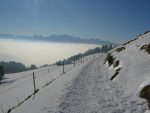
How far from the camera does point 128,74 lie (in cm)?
1930

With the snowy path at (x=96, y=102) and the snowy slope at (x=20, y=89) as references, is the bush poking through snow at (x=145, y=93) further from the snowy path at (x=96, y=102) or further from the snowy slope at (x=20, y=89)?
the snowy slope at (x=20, y=89)

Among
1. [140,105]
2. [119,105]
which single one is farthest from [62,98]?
[140,105]

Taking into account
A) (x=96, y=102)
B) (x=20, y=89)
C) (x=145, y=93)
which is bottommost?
(x=20, y=89)

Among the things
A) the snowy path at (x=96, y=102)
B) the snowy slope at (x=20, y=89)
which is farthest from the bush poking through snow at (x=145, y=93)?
the snowy slope at (x=20, y=89)

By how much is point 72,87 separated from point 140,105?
26.8 ft

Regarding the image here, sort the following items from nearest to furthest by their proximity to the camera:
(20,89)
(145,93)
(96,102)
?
(145,93) < (96,102) < (20,89)

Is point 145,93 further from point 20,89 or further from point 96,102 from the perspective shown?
point 20,89

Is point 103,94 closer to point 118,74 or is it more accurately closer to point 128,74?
point 128,74

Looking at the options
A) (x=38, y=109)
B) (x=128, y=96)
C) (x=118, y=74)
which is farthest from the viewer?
(x=118, y=74)

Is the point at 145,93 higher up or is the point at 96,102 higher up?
the point at 145,93

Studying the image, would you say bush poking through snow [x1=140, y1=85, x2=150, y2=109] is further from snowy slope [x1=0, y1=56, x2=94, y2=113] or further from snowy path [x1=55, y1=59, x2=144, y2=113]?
snowy slope [x1=0, y1=56, x2=94, y2=113]

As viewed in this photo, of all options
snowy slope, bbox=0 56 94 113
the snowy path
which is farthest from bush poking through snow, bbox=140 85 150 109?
snowy slope, bbox=0 56 94 113

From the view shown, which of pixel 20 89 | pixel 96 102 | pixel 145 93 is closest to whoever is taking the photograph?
pixel 145 93

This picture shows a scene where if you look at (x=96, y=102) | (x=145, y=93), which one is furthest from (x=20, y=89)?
(x=145, y=93)
